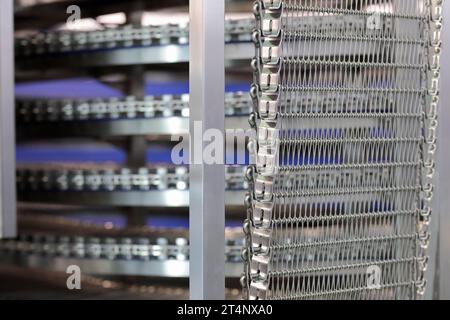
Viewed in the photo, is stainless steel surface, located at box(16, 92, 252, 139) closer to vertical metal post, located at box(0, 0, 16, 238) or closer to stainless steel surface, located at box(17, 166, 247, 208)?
stainless steel surface, located at box(17, 166, 247, 208)

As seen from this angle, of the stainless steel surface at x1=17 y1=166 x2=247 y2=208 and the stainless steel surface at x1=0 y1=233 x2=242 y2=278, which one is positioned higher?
the stainless steel surface at x1=17 y1=166 x2=247 y2=208

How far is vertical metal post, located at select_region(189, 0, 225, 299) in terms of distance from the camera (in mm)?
1766

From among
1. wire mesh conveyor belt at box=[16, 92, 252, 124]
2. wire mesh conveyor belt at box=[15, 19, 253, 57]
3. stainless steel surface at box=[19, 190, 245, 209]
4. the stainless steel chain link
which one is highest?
wire mesh conveyor belt at box=[15, 19, 253, 57]

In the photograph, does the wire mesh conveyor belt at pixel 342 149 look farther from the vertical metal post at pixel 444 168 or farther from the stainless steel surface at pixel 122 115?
the stainless steel surface at pixel 122 115

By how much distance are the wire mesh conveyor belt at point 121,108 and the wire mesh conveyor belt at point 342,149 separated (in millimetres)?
648

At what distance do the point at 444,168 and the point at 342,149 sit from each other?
39cm

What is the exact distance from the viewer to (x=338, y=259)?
79.0 inches

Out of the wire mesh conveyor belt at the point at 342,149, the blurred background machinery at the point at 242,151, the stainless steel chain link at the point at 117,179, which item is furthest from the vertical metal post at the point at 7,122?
the wire mesh conveyor belt at the point at 342,149

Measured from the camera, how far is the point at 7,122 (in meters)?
2.16

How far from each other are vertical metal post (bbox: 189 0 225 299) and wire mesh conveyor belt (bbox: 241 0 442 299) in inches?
3.5

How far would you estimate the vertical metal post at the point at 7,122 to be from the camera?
2119mm

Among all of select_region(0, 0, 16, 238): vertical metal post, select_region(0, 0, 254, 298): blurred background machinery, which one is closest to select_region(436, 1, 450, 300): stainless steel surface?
select_region(0, 0, 254, 298): blurred background machinery

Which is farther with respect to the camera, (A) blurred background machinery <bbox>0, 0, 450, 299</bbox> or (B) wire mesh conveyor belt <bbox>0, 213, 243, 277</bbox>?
(B) wire mesh conveyor belt <bbox>0, 213, 243, 277</bbox>
